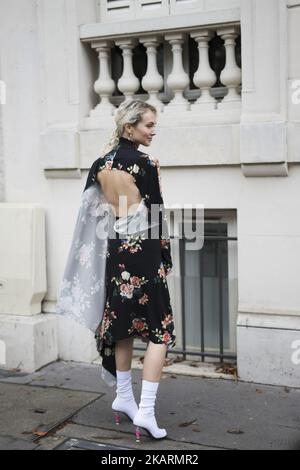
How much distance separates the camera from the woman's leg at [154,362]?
378 centimetres

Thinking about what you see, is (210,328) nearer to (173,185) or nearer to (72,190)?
(173,185)

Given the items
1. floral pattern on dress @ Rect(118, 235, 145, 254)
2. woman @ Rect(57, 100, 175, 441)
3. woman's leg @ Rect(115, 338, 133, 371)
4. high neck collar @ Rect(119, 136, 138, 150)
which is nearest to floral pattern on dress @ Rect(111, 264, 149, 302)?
woman @ Rect(57, 100, 175, 441)

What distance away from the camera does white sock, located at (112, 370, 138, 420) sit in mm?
3994

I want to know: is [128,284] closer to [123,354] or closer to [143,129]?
[123,354]

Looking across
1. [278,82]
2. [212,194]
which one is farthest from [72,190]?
[278,82]

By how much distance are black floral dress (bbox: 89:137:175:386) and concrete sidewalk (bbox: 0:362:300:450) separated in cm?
61

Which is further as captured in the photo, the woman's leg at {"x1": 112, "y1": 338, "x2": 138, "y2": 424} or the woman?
the woman's leg at {"x1": 112, "y1": 338, "x2": 138, "y2": 424}

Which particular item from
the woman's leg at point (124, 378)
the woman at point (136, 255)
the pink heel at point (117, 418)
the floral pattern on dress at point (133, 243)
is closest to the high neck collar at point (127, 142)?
the woman at point (136, 255)

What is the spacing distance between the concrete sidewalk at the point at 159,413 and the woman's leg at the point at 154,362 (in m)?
0.39

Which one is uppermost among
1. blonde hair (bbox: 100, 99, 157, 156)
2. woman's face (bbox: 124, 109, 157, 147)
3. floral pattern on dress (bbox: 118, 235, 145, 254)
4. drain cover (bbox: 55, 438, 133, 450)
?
blonde hair (bbox: 100, 99, 157, 156)

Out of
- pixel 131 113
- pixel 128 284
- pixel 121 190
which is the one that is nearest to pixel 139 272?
pixel 128 284

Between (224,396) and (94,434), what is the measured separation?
3.65 feet

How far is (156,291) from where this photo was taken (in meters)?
3.82

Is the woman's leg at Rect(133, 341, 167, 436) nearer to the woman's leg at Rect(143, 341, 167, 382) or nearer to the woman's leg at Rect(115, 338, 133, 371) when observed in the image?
the woman's leg at Rect(143, 341, 167, 382)
